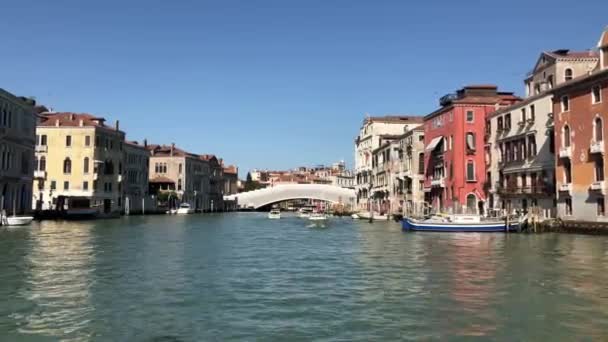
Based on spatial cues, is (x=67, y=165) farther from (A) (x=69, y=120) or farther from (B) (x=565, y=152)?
(B) (x=565, y=152)

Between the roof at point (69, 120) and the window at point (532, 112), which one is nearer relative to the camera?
the window at point (532, 112)

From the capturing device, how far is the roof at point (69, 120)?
45.1 metres

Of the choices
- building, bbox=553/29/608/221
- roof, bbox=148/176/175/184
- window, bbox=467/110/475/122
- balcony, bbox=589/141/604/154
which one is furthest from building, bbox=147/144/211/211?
balcony, bbox=589/141/604/154

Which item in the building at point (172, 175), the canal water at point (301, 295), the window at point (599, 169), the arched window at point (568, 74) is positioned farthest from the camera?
the building at point (172, 175)

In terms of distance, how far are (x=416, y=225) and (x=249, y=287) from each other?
18338 millimetres

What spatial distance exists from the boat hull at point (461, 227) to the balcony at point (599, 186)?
400 centimetres

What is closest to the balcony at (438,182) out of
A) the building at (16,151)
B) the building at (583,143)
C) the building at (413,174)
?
the building at (413,174)

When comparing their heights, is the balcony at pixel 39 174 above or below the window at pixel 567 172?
Answer: above

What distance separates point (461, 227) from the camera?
2630 cm

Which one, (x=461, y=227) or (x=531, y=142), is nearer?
(x=461, y=227)

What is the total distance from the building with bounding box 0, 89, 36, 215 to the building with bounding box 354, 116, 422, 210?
103ft

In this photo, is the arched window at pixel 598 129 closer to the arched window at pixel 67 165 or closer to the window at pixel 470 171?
the window at pixel 470 171

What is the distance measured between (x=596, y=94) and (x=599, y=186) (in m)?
3.75

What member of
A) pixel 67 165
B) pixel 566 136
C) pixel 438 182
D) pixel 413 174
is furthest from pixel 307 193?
pixel 566 136
